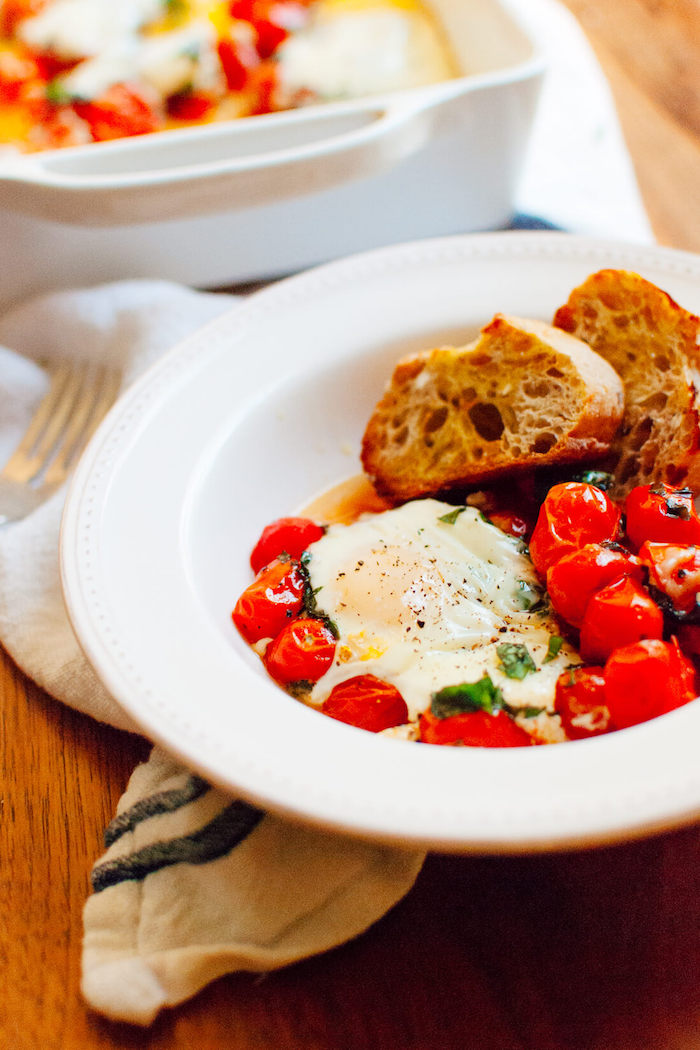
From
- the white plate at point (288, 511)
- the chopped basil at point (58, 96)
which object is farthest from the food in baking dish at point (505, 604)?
the chopped basil at point (58, 96)

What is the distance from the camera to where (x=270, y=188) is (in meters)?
2.12

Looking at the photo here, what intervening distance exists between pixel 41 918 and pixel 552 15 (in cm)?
326

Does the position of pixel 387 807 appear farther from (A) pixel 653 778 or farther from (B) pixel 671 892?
(B) pixel 671 892

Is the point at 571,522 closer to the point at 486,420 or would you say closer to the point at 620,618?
the point at 620,618

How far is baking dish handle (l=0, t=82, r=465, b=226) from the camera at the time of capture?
6.77 feet

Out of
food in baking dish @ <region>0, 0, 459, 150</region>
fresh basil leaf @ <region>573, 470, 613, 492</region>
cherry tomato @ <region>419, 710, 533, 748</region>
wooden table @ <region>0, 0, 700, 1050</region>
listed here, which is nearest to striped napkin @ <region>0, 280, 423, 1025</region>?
wooden table @ <region>0, 0, 700, 1050</region>

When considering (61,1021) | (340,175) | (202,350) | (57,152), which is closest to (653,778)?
(61,1021)

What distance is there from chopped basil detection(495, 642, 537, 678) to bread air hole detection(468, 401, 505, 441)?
0.58 metres

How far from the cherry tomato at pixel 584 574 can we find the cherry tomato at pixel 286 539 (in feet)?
1.66

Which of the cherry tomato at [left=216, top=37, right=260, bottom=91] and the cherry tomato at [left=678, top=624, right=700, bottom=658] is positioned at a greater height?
the cherry tomato at [left=216, top=37, right=260, bottom=91]

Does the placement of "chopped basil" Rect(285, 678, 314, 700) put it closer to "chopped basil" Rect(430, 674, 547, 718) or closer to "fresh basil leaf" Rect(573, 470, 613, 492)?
"chopped basil" Rect(430, 674, 547, 718)

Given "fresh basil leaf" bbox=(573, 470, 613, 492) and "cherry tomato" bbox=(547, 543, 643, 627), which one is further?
"fresh basil leaf" bbox=(573, 470, 613, 492)

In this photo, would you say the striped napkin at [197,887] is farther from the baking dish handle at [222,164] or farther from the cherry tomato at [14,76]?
the cherry tomato at [14,76]

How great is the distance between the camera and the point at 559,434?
5.73ft
